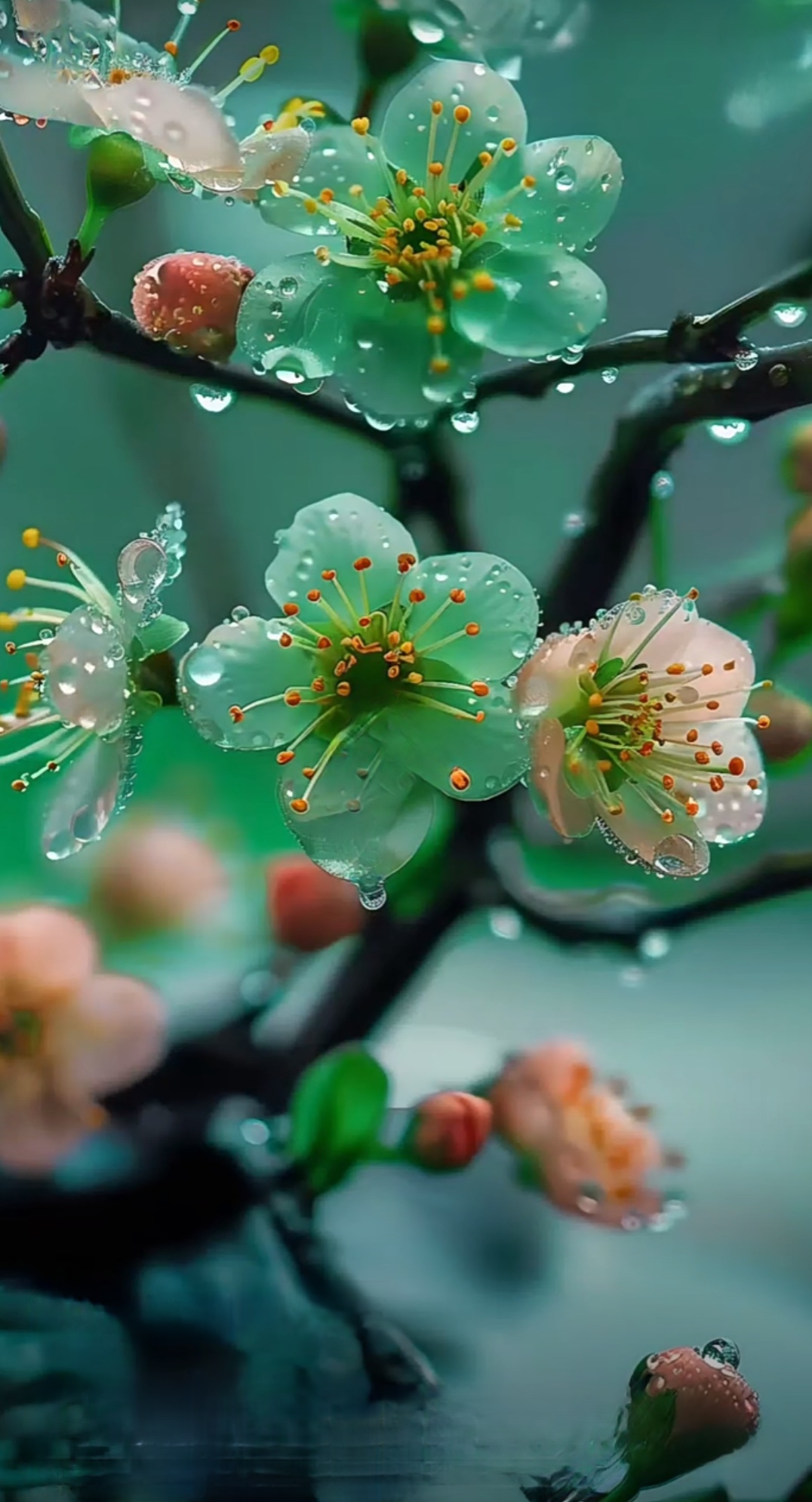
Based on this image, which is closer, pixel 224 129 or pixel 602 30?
pixel 224 129

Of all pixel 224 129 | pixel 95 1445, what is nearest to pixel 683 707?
pixel 224 129

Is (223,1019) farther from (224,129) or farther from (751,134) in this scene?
(751,134)

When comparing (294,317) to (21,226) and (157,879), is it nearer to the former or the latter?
(21,226)

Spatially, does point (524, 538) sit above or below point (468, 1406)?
above

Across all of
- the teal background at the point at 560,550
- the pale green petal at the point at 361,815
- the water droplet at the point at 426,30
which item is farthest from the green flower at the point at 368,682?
the water droplet at the point at 426,30

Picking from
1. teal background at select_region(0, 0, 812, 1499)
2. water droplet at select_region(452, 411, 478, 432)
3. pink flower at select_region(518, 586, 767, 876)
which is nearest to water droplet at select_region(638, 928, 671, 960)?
teal background at select_region(0, 0, 812, 1499)

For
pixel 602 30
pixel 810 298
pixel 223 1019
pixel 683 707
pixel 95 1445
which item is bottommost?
pixel 95 1445
